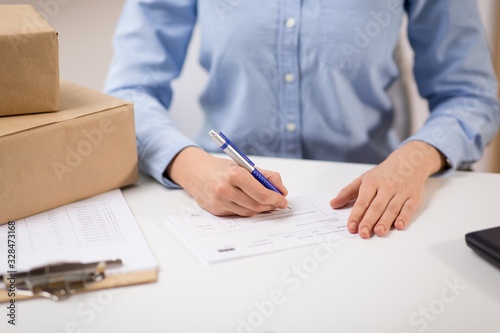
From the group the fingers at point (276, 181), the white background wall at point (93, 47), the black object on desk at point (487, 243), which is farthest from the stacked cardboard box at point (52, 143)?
the white background wall at point (93, 47)

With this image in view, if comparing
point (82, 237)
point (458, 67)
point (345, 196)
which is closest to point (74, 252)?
point (82, 237)

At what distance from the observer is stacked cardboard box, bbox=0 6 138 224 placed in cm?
72

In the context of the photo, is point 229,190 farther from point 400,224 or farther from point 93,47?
point 93,47

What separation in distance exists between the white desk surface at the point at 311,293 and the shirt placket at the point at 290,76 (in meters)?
0.49

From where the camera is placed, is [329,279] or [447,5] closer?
[329,279]

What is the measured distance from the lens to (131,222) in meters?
0.75

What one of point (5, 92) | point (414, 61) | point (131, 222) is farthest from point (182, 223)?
point (414, 61)

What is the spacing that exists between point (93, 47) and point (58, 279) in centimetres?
118

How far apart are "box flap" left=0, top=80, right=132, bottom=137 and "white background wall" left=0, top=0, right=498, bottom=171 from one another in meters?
0.64

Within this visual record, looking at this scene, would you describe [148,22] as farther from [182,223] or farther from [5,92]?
[182,223]

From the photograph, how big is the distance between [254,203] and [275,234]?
0.06 metres

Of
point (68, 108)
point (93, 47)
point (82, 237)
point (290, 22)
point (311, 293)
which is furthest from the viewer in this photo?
point (93, 47)

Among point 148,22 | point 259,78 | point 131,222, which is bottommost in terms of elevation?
point 131,222

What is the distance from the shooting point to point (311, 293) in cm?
59
